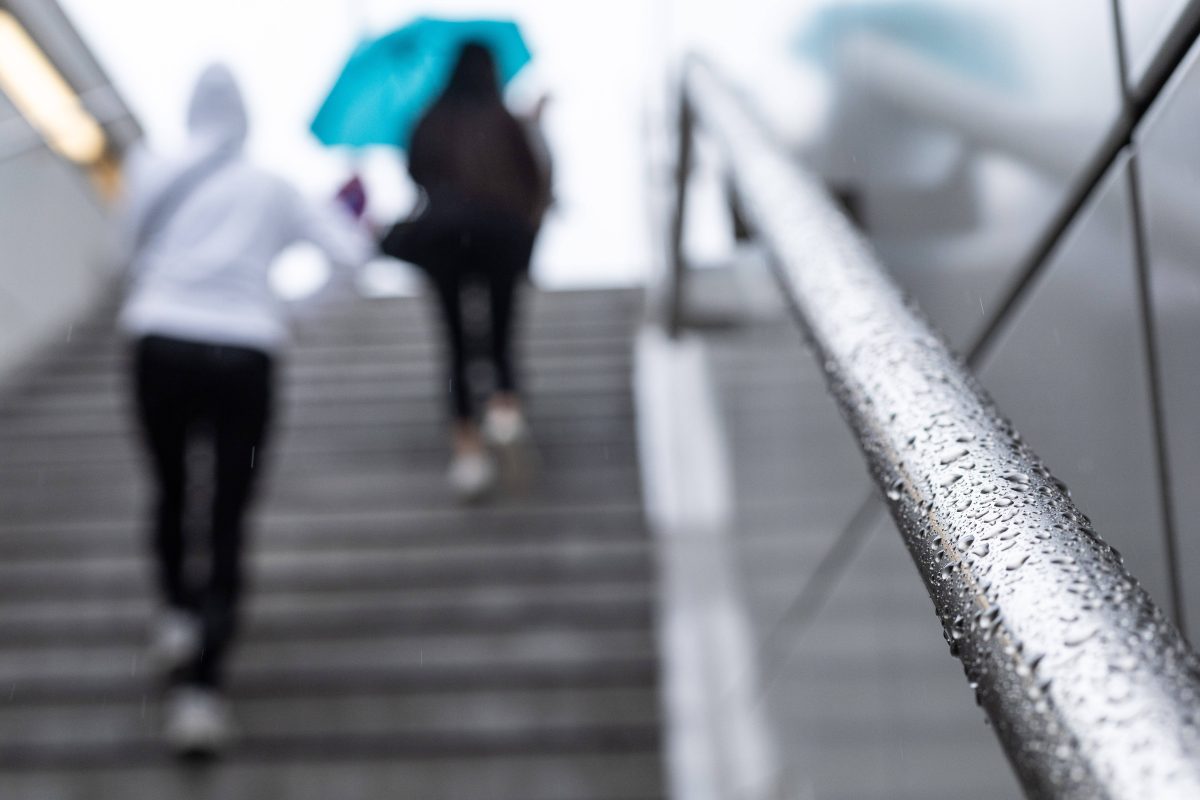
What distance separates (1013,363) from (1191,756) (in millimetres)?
593

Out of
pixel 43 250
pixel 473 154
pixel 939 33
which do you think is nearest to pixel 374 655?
pixel 473 154

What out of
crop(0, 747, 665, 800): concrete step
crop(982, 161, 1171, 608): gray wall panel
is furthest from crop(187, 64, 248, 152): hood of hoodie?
crop(982, 161, 1171, 608): gray wall panel

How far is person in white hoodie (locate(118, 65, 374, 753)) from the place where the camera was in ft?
8.14

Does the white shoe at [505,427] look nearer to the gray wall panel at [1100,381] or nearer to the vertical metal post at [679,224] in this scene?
the vertical metal post at [679,224]

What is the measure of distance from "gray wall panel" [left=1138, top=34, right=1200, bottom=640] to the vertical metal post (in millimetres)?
1762

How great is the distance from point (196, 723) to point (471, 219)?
5.18 feet

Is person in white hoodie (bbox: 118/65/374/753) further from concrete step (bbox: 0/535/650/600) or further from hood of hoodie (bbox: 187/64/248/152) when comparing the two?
concrete step (bbox: 0/535/650/600)

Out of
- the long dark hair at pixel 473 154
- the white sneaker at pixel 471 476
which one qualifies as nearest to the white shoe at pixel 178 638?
the white sneaker at pixel 471 476

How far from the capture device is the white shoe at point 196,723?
250 centimetres

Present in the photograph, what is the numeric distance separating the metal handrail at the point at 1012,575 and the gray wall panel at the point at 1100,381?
0.14m

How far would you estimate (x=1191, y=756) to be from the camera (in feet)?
0.84

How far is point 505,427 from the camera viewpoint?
11.9ft

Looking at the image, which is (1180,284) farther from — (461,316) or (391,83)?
(391,83)

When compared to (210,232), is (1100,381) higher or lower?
higher
